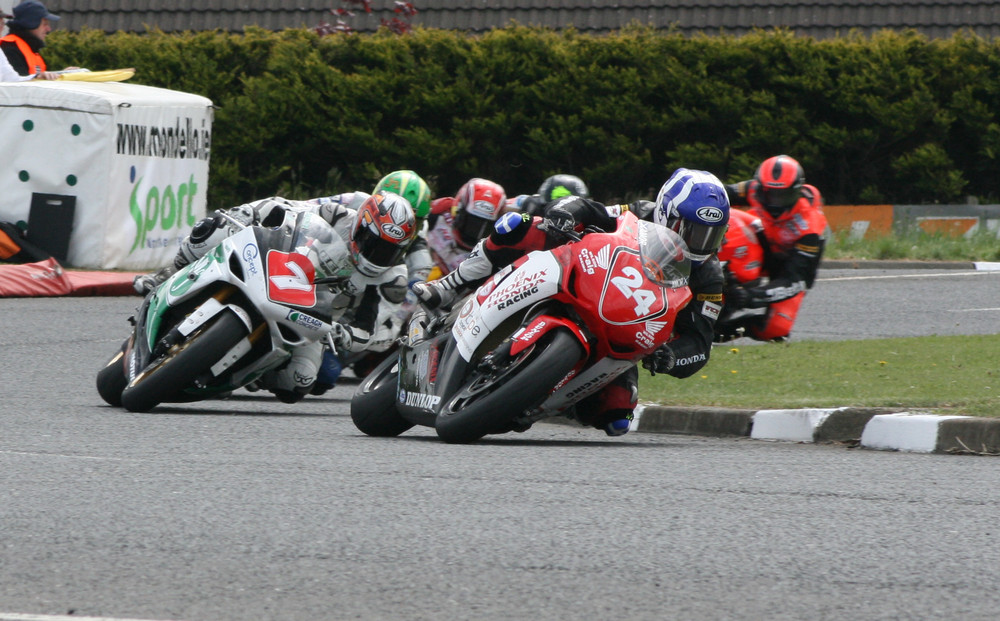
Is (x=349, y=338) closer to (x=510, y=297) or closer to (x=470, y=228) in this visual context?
(x=470, y=228)

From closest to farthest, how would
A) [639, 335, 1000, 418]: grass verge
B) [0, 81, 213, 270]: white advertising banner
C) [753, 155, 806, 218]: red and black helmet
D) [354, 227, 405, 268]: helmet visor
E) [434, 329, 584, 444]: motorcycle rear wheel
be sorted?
[434, 329, 584, 444]: motorcycle rear wheel → [639, 335, 1000, 418]: grass verge → [354, 227, 405, 268]: helmet visor → [753, 155, 806, 218]: red and black helmet → [0, 81, 213, 270]: white advertising banner

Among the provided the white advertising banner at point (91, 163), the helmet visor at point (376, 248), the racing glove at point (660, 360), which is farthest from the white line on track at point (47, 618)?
the white advertising banner at point (91, 163)

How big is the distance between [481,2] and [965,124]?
25.5ft

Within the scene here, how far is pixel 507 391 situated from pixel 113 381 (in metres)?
2.75

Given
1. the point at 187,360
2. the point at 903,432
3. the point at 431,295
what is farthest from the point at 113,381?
the point at 903,432

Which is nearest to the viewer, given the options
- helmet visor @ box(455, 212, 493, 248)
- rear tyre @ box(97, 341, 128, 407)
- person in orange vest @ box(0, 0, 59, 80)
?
rear tyre @ box(97, 341, 128, 407)

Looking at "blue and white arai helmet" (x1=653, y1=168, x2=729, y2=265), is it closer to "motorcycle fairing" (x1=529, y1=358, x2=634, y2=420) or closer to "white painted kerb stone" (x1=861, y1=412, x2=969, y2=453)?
"motorcycle fairing" (x1=529, y1=358, x2=634, y2=420)

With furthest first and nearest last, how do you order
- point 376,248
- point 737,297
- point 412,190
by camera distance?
point 737,297
point 412,190
point 376,248

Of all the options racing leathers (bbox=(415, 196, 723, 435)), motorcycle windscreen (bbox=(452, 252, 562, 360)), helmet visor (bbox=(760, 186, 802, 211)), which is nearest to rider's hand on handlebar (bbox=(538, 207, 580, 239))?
racing leathers (bbox=(415, 196, 723, 435))

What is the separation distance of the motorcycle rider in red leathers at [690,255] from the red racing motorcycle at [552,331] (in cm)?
19

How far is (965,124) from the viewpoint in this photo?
21.6m

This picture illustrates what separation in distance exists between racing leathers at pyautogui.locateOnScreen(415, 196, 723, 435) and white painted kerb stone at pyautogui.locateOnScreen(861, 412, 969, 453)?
0.86 metres

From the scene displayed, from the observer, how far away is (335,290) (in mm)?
9188

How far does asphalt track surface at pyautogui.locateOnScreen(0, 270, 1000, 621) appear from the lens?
14.5ft
